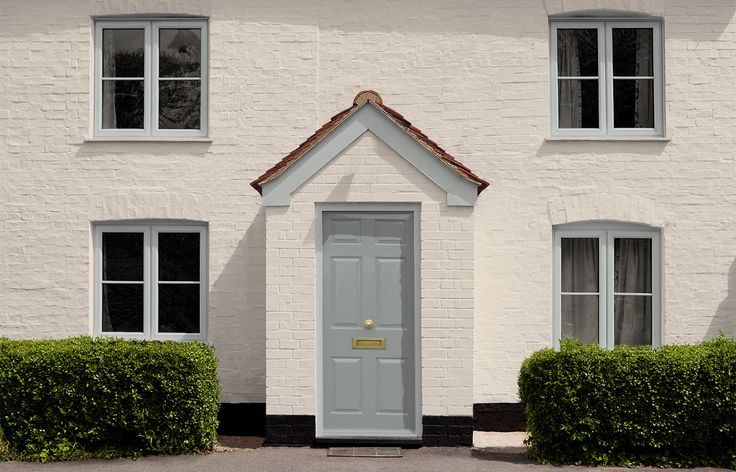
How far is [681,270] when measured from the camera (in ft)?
37.4

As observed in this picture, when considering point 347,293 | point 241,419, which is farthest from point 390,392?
point 241,419

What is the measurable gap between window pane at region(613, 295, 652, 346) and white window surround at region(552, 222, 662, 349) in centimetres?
8

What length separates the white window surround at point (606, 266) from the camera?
37.6 ft

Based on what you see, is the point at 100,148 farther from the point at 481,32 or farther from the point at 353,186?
the point at 481,32

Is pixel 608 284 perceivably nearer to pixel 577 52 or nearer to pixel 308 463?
pixel 577 52

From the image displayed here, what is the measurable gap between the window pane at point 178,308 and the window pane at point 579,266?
4980mm

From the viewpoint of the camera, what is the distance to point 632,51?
11.7 m

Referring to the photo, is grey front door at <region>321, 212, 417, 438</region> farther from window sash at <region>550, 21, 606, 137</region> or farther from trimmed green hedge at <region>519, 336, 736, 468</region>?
window sash at <region>550, 21, 606, 137</region>

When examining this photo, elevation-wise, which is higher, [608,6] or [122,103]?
[608,6]

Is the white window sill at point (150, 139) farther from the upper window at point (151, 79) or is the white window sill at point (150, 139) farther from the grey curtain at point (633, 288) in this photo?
the grey curtain at point (633, 288)

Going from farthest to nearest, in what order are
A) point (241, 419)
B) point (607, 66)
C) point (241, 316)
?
1. point (607, 66)
2. point (241, 316)
3. point (241, 419)

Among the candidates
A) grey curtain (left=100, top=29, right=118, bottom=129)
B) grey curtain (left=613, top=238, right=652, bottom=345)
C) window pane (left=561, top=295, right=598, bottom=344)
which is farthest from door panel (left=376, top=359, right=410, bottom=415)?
grey curtain (left=100, top=29, right=118, bottom=129)

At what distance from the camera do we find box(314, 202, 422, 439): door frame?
1005 cm

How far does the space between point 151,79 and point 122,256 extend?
243 cm
